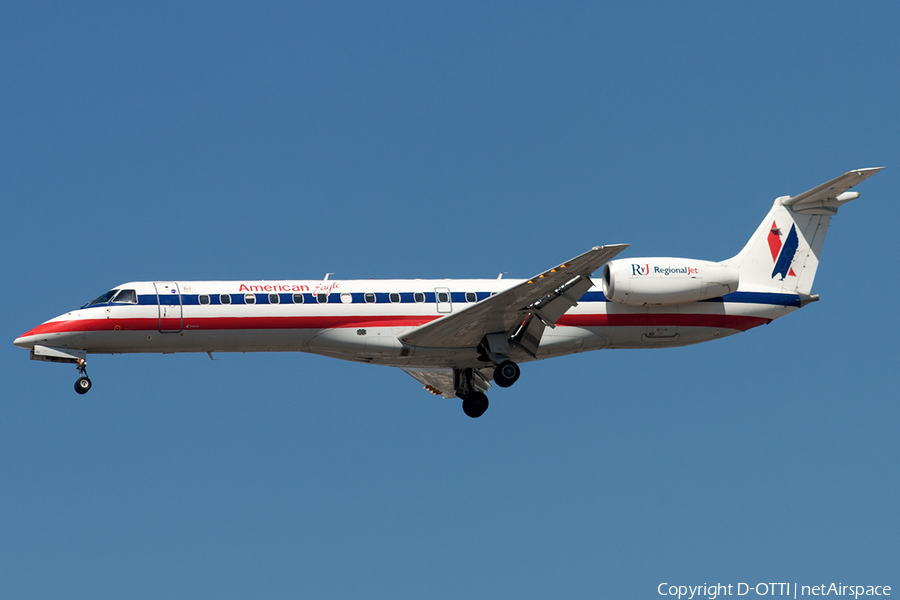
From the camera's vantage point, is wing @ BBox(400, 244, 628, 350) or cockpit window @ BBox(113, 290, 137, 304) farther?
cockpit window @ BBox(113, 290, 137, 304)

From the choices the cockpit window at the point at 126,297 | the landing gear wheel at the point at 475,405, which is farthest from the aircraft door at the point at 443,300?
the cockpit window at the point at 126,297

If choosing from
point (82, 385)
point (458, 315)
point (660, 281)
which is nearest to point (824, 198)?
point (660, 281)

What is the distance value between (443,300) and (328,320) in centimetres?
295

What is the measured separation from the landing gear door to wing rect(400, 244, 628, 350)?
5456 millimetres

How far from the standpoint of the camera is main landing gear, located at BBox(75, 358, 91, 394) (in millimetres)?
25969

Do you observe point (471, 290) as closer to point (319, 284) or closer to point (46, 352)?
point (319, 284)

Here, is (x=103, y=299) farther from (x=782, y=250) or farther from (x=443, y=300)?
(x=782, y=250)

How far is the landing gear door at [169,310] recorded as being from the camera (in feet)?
85.0

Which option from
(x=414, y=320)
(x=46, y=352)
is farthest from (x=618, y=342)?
(x=46, y=352)

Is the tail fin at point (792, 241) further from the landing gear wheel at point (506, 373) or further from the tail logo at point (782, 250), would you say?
the landing gear wheel at point (506, 373)

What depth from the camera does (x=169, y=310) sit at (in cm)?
2597

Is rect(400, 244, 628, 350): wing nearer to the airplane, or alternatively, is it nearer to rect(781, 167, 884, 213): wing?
the airplane

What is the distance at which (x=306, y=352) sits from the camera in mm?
26891

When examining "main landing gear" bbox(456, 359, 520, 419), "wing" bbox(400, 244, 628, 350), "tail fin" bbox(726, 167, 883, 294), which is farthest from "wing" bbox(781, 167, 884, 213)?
"main landing gear" bbox(456, 359, 520, 419)
